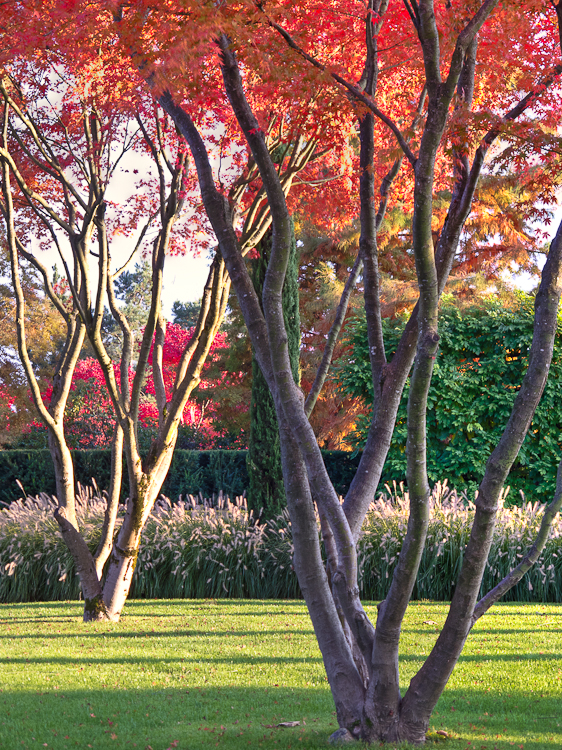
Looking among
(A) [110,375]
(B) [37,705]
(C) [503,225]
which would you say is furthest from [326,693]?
(C) [503,225]

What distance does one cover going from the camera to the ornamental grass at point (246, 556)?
25.9ft

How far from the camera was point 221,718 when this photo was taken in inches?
144

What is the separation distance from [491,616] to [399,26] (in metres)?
5.32

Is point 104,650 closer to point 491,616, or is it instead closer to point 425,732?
point 425,732

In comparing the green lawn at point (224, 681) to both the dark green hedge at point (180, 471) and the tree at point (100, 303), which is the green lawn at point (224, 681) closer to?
the tree at point (100, 303)

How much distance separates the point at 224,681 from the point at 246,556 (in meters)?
3.87

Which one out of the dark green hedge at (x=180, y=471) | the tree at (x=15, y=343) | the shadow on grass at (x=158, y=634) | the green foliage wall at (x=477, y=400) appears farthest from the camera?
the tree at (x=15, y=343)

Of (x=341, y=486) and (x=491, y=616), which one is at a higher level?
(x=341, y=486)

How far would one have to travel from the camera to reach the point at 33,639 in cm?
581

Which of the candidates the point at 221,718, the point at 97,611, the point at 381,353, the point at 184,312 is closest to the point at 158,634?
the point at 97,611

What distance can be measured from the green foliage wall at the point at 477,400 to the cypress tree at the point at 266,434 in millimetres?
1845

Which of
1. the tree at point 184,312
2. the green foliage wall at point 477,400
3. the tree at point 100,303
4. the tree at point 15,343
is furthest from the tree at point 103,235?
the tree at point 184,312

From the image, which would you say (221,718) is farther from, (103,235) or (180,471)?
(180,471)

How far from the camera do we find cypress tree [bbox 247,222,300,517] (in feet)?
30.9
